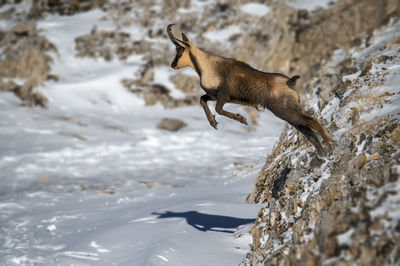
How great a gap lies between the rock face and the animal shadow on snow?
776mm

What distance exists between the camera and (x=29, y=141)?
19.0 meters

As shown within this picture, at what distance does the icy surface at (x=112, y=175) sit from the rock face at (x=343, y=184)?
0.96 meters

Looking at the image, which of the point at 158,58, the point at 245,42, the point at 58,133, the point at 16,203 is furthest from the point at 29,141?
the point at 245,42

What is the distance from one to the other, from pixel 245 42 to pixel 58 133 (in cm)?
1576

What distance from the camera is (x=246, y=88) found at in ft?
19.8

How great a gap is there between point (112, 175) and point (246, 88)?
1056 cm

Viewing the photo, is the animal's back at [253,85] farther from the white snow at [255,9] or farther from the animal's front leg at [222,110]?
the white snow at [255,9]

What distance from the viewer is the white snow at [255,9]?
101 feet

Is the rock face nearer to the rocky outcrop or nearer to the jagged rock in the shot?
the jagged rock

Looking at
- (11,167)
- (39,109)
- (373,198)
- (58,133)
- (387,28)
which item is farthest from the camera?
(39,109)

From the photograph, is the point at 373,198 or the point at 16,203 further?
the point at 16,203

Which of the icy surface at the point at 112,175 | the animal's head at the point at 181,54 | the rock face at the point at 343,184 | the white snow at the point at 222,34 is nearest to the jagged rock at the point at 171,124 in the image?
the icy surface at the point at 112,175

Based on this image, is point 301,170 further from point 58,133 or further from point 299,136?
point 58,133

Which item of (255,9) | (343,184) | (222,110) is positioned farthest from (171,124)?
(343,184)
